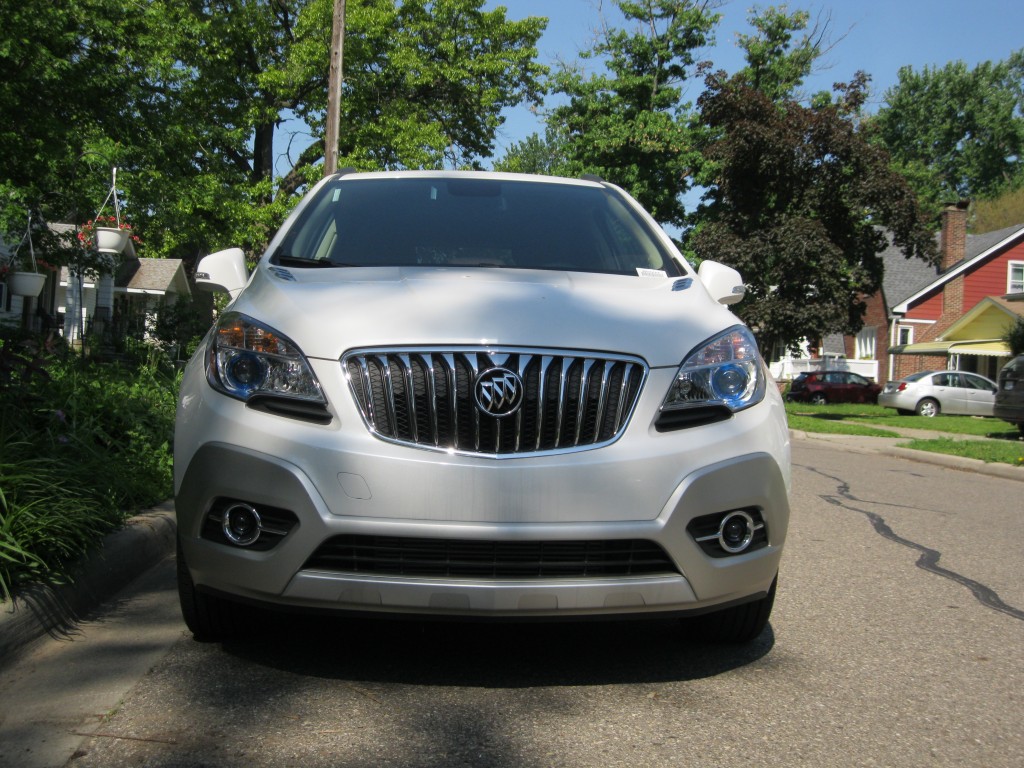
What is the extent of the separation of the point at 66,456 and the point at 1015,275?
45988mm

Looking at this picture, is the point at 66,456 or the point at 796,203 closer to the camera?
the point at 66,456

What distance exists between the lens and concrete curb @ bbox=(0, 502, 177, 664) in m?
3.64

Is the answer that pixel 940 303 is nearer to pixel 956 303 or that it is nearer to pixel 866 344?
pixel 956 303

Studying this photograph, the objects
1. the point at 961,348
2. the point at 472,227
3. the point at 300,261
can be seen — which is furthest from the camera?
the point at 961,348

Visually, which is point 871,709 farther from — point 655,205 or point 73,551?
point 655,205

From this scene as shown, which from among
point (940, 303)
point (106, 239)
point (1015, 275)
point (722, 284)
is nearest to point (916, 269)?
point (940, 303)

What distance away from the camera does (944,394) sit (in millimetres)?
31672

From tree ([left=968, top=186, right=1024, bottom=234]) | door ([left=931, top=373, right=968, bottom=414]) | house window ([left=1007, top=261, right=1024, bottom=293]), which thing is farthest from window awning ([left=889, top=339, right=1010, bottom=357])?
tree ([left=968, top=186, right=1024, bottom=234])

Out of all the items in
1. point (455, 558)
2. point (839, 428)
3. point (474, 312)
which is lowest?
point (839, 428)

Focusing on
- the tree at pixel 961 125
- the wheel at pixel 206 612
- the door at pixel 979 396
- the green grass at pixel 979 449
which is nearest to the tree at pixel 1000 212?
the tree at pixel 961 125

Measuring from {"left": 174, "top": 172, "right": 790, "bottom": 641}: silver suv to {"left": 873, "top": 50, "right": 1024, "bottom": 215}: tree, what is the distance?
254ft

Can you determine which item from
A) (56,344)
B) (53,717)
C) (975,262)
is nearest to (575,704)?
(53,717)

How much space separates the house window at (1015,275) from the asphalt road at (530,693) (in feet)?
144

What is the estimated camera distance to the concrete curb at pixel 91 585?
364 centimetres
